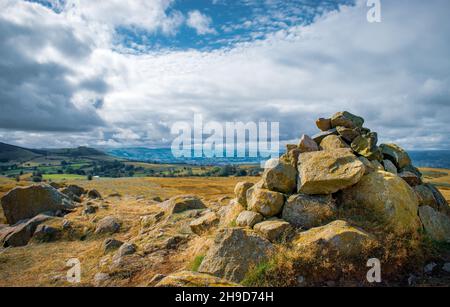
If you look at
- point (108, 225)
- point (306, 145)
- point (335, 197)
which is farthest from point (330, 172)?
point (108, 225)

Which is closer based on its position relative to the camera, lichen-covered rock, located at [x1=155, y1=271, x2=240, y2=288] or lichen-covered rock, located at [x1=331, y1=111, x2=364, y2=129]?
lichen-covered rock, located at [x1=155, y1=271, x2=240, y2=288]

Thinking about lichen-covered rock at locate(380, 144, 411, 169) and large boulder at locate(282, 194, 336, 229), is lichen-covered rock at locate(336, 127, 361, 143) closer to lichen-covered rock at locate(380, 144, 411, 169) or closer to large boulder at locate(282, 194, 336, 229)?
lichen-covered rock at locate(380, 144, 411, 169)

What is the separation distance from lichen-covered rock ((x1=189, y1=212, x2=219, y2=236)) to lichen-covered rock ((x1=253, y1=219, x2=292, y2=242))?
5196mm

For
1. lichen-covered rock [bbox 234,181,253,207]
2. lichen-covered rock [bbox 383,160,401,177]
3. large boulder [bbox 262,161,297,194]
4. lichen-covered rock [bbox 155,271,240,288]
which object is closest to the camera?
lichen-covered rock [bbox 155,271,240,288]

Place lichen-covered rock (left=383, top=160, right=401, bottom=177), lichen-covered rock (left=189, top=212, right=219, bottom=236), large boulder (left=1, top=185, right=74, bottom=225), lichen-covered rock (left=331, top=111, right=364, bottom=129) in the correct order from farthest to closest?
large boulder (left=1, top=185, right=74, bottom=225) → lichen-covered rock (left=331, top=111, right=364, bottom=129) → lichen-covered rock (left=189, top=212, right=219, bottom=236) → lichen-covered rock (left=383, top=160, right=401, bottom=177)

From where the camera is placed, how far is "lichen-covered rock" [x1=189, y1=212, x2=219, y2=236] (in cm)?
1805

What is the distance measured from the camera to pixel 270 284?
1070cm

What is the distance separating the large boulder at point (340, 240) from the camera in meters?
11.5

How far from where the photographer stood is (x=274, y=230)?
1284 centimetres

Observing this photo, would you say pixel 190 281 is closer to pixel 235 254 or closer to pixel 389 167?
pixel 235 254

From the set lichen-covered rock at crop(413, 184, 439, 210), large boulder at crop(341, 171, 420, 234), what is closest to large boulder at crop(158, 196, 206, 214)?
large boulder at crop(341, 171, 420, 234)

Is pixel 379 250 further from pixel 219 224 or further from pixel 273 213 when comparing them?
pixel 219 224

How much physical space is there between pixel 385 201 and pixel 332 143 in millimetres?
4732

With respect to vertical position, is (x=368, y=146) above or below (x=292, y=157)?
above
